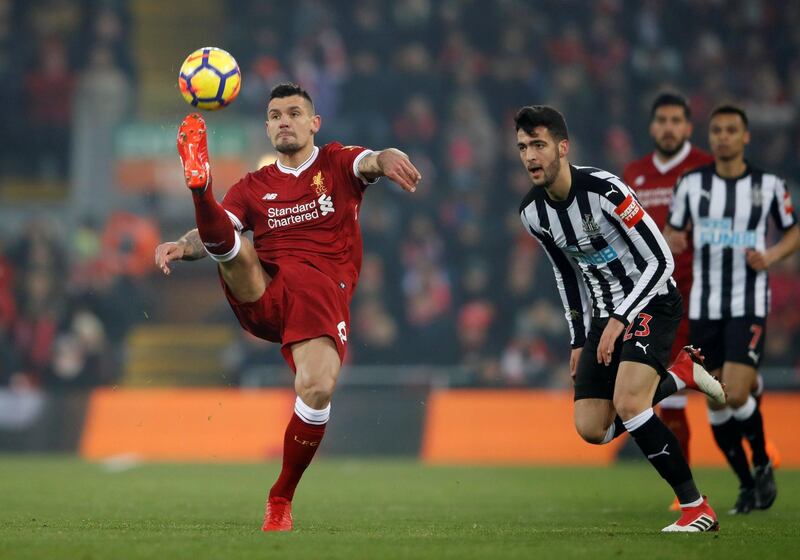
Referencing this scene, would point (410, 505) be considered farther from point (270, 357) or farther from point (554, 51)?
point (554, 51)

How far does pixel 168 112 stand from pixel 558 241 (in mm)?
13840

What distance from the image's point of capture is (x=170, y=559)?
4480 mm

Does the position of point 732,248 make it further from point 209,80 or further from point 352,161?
point 209,80

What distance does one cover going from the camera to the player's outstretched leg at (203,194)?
580 cm

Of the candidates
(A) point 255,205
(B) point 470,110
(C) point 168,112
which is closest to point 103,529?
(A) point 255,205

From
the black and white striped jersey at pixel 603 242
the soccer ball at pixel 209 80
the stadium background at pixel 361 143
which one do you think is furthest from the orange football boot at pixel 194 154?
the stadium background at pixel 361 143

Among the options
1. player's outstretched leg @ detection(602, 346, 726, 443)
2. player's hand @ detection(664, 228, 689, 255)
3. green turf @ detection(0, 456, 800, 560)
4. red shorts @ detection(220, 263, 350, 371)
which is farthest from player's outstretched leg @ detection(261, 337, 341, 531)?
player's hand @ detection(664, 228, 689, 255)

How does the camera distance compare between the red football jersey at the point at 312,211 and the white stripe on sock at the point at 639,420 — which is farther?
the red football jersey at the point at 312,211

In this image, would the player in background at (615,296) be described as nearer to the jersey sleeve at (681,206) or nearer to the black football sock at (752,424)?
the black football sock at (752,424)

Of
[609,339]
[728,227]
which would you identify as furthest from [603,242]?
[728,227]

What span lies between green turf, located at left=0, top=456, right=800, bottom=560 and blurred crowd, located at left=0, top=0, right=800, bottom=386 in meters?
4.22

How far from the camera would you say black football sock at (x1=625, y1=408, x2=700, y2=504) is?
19.2 feet

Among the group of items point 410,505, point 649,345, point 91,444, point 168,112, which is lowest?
point 91,444

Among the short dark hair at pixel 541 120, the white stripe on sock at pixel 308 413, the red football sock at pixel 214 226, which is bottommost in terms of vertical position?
the white stripe on sock at pixel 308 413
